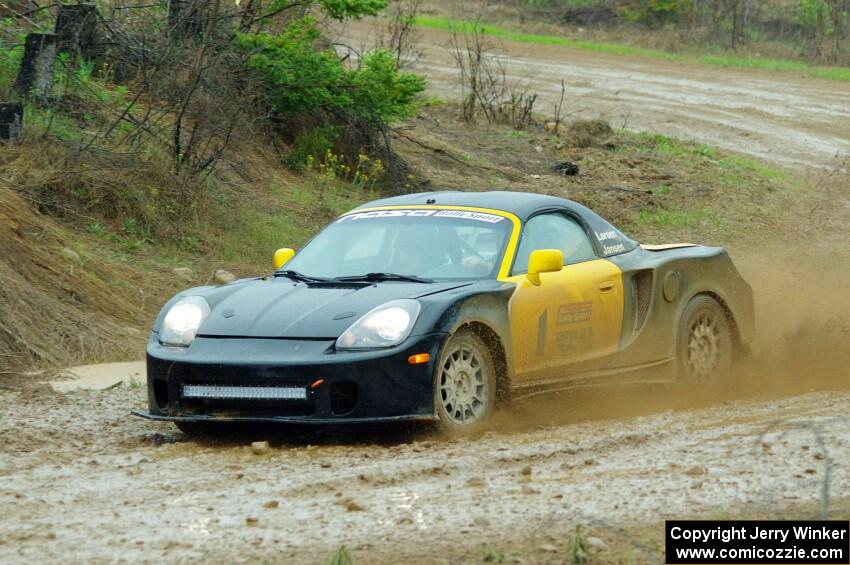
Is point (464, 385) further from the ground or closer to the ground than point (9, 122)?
closer to the ground

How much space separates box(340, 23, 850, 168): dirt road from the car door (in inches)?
582

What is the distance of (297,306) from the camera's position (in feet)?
27.3

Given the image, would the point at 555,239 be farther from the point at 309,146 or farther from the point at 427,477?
the point at 309,146

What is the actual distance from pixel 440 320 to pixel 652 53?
31.6m

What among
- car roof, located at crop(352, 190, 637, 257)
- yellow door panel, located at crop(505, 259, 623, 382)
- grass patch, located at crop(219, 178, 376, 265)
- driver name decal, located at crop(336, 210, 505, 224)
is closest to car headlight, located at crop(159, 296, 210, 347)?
driver name decal, located at crop(336, 210, 505, 224)

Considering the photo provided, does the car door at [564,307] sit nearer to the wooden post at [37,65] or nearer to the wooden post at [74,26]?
the wooden post at [37,65]

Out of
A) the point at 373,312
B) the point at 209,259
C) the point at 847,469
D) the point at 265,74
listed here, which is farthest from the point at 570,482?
the point at 265,74

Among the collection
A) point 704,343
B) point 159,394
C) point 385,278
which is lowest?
point 704,343

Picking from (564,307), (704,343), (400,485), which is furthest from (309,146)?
(400,485)

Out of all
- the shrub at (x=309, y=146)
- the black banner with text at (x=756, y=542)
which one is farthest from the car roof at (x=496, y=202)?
the shrub at (x=309, y=146)

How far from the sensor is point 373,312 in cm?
802

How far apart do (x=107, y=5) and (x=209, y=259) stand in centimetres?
409

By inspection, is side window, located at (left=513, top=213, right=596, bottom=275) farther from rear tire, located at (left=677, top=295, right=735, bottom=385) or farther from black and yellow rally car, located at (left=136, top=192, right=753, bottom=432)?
rear tire, located at (left=677, top=295, right=735, bottom=385)

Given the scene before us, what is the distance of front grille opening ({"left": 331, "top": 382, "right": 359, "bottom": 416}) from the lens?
782 centimetres
